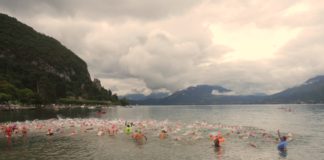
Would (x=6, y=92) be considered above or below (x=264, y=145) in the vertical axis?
above

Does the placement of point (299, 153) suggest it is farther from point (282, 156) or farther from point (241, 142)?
point (241, 142)

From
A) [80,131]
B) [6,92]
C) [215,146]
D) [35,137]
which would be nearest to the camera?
[215,146]

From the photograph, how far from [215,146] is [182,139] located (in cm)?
790

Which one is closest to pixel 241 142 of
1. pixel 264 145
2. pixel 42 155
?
pixel 264 145

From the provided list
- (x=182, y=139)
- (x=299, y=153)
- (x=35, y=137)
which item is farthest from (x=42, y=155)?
(x=299, y=153)

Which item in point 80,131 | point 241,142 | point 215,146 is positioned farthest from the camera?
point 80,131

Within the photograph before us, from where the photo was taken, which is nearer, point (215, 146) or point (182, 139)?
point (215, 146)

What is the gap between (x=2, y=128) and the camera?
2402 inches

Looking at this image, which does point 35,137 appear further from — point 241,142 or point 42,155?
point 241,142

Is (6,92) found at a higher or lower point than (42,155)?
higher

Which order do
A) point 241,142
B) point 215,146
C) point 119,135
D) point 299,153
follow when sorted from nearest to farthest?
point 299,153 → point 215,146 → point 241,142 → point 119,135

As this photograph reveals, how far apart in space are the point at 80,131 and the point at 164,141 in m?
19.7

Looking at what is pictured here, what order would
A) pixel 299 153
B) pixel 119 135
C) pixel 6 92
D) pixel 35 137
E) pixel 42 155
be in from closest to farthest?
pixel 42 155
pixel 299 153
pixel 35 137
pixel 119 135
pixel 6 92

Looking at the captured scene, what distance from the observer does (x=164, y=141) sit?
160 feet
